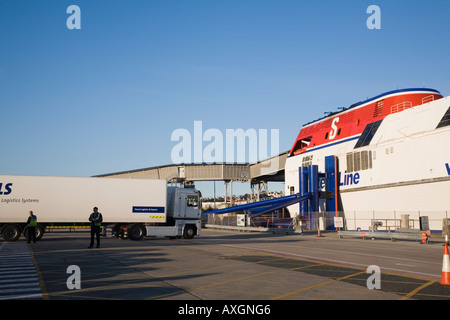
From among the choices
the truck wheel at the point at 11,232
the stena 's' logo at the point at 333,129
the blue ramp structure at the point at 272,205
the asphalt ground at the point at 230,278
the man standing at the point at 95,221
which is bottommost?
the asphalt ground at the point at 230,278

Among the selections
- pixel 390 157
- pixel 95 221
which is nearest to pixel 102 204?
pixel 95 221

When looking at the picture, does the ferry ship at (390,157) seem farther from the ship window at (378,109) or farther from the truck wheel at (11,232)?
the truck wheel at (11,232)

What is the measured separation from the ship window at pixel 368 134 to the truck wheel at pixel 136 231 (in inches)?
804

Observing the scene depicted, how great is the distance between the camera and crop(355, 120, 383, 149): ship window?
35.2 meters

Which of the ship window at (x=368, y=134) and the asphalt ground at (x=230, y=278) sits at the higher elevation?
the ship window at (x=368, y=134)

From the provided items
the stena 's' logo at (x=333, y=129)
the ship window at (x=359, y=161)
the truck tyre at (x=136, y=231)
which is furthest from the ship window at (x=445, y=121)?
the truck tyre at (x=136, y=231)

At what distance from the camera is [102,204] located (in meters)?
27.4

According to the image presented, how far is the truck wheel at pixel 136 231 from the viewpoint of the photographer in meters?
28.0

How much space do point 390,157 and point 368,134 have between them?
13.1ft

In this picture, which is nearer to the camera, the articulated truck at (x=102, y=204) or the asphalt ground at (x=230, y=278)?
the asphalt ground at (x=230, y=278)

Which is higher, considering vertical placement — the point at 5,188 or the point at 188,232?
the point at 5,188

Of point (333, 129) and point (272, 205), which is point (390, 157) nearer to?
point (333, 129)

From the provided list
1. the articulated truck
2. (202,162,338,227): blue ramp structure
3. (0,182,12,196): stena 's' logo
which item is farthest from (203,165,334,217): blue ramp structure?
(0,182,12,196): stena 's' logo
